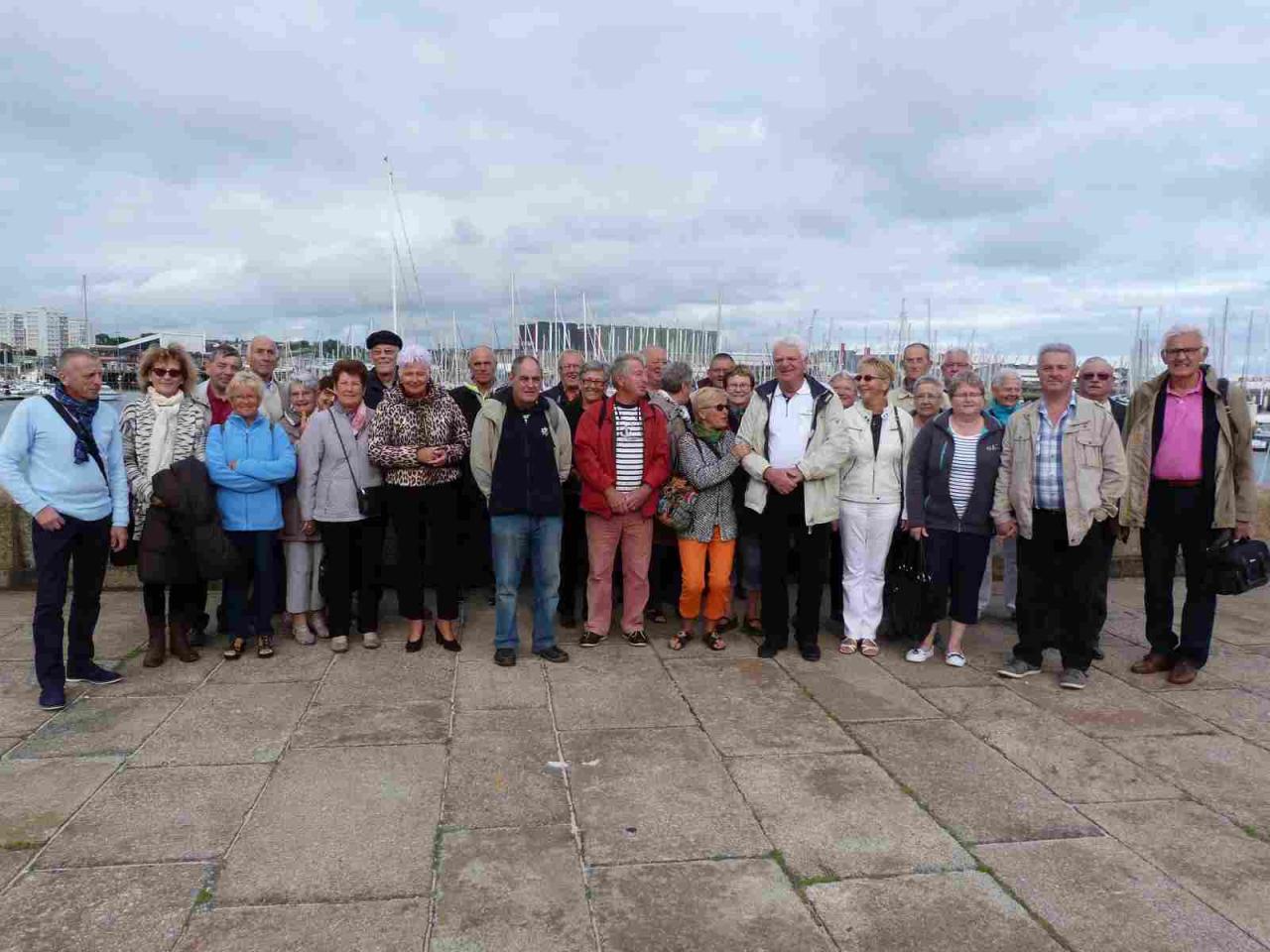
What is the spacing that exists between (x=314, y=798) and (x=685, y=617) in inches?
114

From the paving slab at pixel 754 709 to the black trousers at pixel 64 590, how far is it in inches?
134

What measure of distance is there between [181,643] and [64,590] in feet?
2.62

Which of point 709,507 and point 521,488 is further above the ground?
point 521,488

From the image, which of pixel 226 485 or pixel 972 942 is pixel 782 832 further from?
pixel 226 485

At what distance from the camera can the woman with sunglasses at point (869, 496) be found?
5582 millimetres

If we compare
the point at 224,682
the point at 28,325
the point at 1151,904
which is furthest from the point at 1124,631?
the point at 28,325

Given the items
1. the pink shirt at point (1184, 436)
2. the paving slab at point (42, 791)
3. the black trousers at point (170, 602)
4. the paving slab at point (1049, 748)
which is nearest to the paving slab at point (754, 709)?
the paving slab at point (1049, 748)

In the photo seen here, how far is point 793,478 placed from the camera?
5395 millimetres

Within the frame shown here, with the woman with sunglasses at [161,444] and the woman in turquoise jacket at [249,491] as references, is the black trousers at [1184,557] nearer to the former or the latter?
the woman in turquoise jacket at [249,491]

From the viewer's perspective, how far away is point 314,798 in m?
3.49

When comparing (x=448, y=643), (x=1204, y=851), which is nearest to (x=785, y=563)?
(x=448, y=643)

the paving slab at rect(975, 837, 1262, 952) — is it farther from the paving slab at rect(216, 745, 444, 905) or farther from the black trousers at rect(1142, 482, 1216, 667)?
the black trousers at rect(1142, 482, 1216, 667)

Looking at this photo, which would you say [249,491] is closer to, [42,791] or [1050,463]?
[42,791]

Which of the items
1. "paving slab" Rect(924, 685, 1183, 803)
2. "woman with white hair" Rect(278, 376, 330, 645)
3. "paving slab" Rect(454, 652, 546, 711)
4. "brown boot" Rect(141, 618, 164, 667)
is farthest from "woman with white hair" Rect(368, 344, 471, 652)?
"paving slab" Rect(924, 685, 1183, 803)
